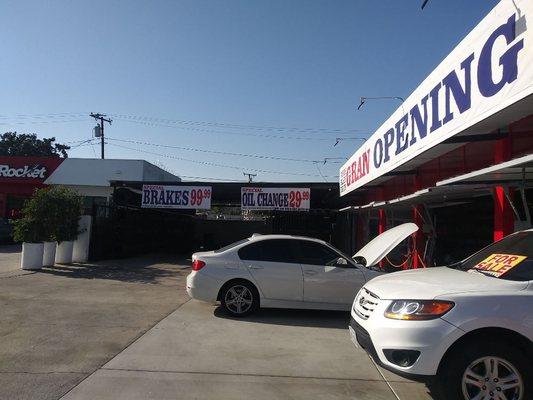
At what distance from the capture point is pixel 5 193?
3534 centimetres

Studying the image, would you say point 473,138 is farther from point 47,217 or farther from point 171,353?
point 47,217

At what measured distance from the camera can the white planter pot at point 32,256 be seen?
15.8m

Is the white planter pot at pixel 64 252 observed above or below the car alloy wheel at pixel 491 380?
above

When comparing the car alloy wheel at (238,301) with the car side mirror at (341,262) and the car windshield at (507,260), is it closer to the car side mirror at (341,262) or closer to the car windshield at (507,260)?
the car side mirror at (341,262)

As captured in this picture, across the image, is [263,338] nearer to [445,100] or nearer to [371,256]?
[371,256]

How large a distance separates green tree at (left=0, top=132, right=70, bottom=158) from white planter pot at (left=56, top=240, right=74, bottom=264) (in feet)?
151

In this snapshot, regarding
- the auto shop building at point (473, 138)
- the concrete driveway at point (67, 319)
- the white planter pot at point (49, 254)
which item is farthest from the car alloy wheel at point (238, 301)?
the white planter pot at point (49, 254)

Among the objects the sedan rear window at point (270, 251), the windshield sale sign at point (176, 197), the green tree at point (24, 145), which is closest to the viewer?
the sedan rear window at point (270, 251)

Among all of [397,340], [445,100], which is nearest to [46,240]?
[445,100]

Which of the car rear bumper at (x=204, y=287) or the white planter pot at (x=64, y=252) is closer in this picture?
the car rear bumper at (x=204, y=287)

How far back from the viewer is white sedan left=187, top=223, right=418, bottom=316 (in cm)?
930

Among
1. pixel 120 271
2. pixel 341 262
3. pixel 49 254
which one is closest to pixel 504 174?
pixel 341 262

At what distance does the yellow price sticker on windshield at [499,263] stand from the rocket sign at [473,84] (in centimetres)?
164

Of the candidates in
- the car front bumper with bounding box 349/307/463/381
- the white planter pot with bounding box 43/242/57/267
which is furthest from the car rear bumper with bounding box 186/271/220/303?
the white planter pot with bounding box 43/242/57/267
